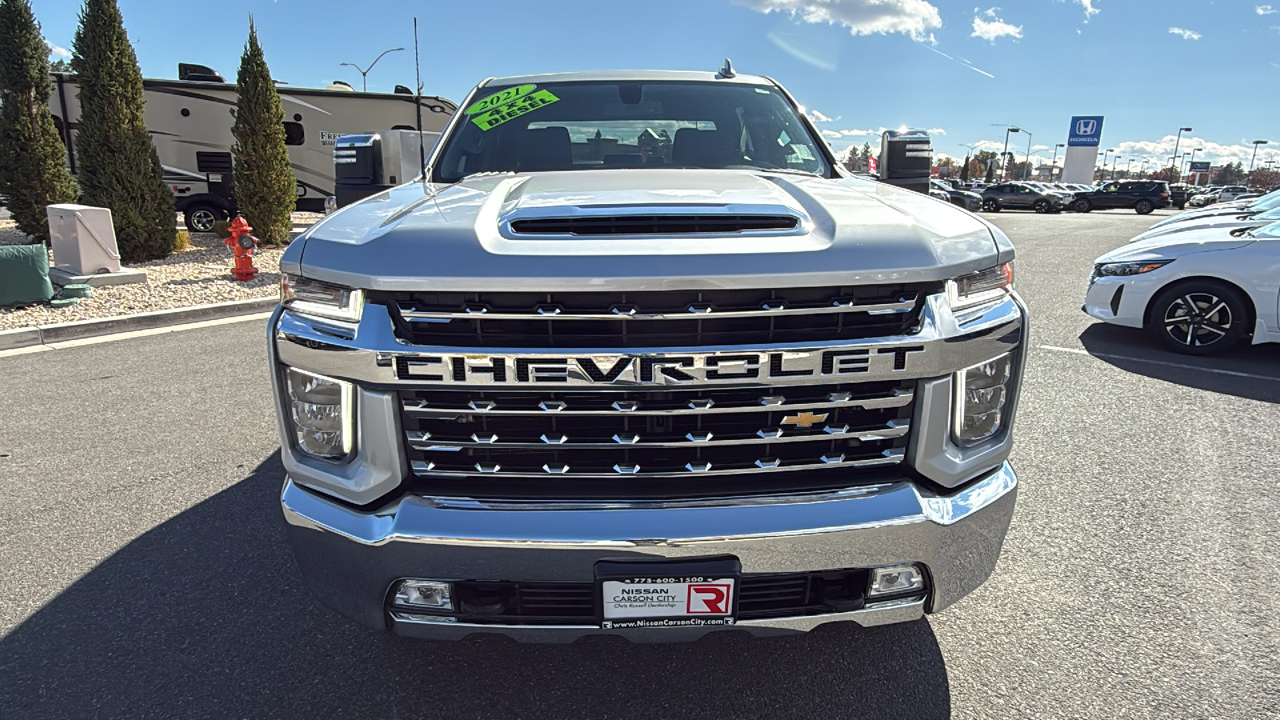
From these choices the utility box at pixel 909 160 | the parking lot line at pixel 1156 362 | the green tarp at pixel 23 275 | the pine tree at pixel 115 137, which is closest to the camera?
the utility box at pixel 909 160

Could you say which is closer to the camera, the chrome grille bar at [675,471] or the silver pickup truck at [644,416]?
the silver pickup truck at [644,416]

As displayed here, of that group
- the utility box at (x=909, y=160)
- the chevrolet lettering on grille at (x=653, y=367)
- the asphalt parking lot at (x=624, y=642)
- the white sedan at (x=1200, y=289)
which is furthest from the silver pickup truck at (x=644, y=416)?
the white sedan at (x=1200, y=289)

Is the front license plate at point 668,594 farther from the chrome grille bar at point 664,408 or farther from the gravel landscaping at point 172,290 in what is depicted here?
the gravel landscaping at point 172,290

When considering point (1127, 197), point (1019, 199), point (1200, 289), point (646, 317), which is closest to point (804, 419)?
point (646, 317)

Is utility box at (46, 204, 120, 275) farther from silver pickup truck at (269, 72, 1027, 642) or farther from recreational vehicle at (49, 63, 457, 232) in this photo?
silver pickup truck at (269, 72, 1027, 642)

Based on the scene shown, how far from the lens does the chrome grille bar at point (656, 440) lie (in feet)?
→ 6.15

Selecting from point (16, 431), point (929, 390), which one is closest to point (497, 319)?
point (929, 390)

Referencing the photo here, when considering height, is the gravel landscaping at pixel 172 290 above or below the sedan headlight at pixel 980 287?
below

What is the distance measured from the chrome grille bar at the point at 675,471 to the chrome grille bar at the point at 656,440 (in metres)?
0.06

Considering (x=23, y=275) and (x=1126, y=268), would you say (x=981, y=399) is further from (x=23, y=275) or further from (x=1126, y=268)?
(x=23, y=275)

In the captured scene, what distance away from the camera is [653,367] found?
1.80m

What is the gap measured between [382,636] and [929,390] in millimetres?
2005

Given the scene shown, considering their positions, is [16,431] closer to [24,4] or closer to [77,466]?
[77,466]

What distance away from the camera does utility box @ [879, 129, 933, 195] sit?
346cm
